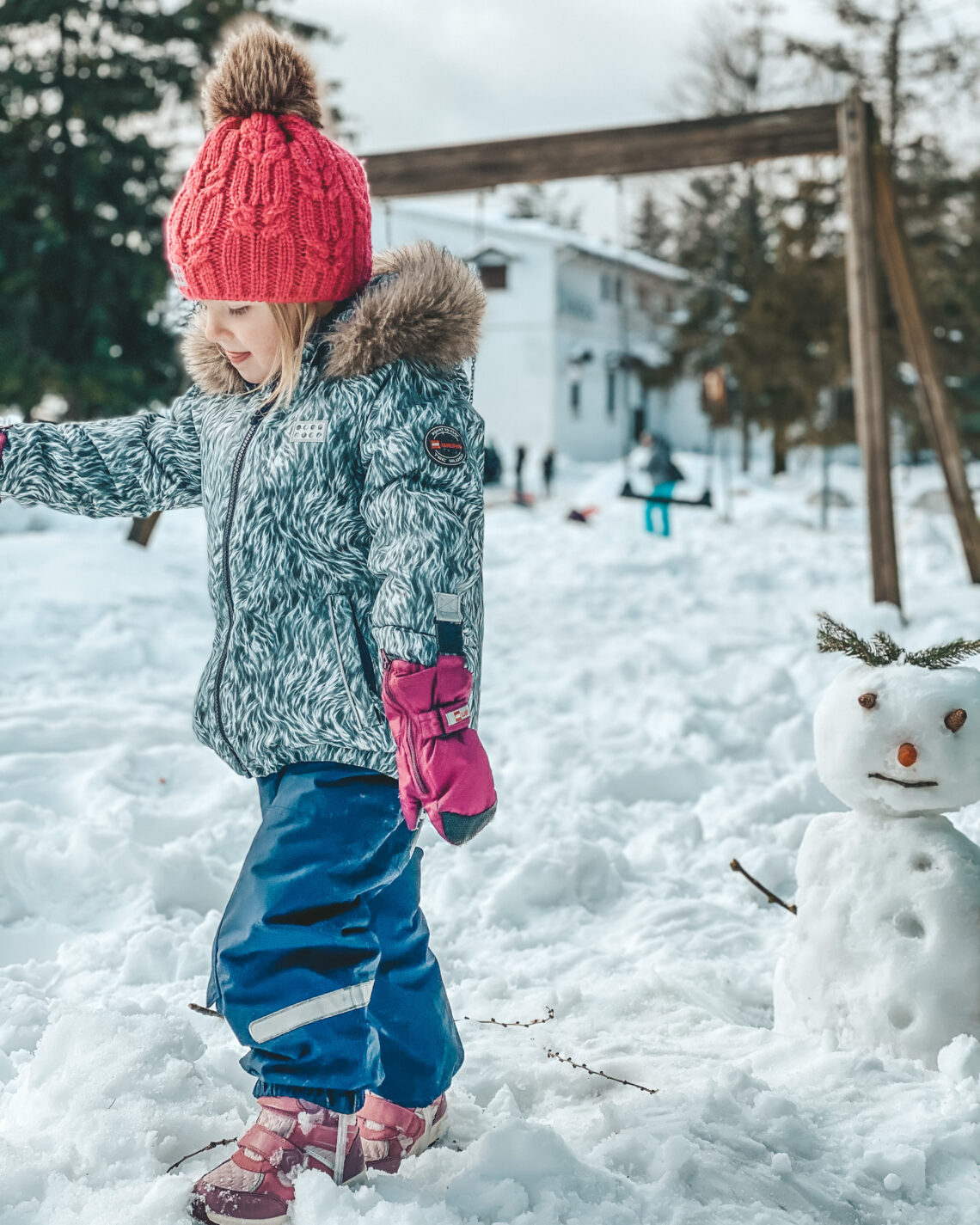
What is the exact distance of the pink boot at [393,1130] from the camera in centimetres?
194

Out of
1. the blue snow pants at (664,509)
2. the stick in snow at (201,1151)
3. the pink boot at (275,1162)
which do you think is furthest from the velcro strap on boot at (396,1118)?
the blue snow pants at (664,509)

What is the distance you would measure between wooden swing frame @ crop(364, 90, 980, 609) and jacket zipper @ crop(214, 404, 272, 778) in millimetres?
5252

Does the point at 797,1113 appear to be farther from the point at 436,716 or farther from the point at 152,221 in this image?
the point at 152,221

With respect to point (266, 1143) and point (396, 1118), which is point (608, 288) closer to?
point (396, 1118)

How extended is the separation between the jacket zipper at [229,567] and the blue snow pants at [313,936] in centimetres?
14

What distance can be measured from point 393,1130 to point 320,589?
899 mm

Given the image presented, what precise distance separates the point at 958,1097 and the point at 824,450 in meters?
14.9

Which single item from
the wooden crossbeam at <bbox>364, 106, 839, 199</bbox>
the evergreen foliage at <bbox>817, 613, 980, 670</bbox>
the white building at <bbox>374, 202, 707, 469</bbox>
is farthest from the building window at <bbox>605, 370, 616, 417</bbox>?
the evergreen foliage at <bbox>817, 613, 980, 670</bbox>

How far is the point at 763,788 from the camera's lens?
4.02 metres

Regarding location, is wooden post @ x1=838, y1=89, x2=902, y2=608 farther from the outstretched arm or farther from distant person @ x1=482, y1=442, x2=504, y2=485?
the outstretched arm

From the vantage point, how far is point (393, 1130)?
77.4 inches

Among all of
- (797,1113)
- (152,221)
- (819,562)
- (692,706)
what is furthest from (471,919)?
(152,221)

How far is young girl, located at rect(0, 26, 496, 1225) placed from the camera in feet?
5.77

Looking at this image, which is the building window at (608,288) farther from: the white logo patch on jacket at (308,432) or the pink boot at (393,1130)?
the pink boot at (393,1130)
